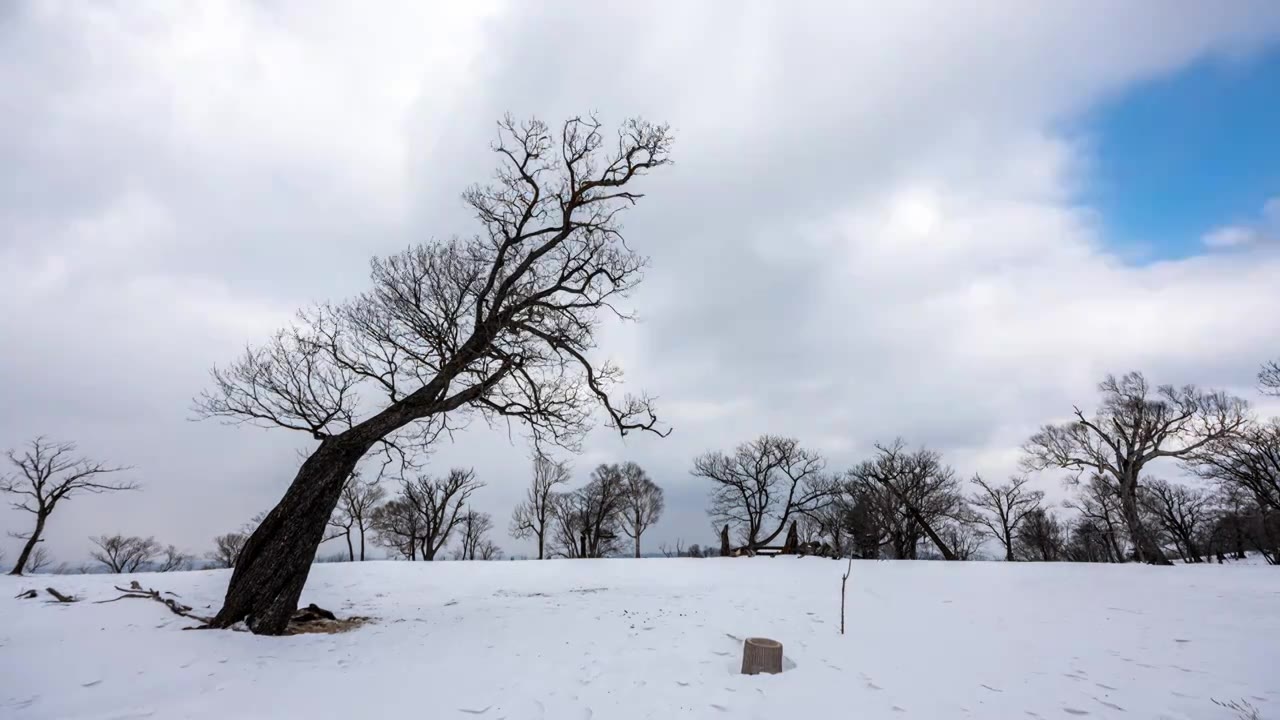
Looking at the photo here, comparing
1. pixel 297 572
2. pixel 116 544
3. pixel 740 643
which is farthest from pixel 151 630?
pixel 116 544

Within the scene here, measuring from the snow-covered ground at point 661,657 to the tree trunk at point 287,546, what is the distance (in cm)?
56

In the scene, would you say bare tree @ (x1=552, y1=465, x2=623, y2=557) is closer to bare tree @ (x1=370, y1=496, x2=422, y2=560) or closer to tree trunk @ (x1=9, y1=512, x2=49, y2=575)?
bare tree @ (x1=370, y1=496, x2=422, y2=560)

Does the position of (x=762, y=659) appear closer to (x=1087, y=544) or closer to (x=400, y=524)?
(x=400, y=524)

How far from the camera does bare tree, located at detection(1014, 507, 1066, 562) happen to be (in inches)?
1786

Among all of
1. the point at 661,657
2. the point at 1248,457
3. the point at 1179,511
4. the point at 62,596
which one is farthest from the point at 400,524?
the point at 1179,511

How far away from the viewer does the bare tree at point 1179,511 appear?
130 ft

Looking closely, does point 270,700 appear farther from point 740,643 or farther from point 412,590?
point 412,590

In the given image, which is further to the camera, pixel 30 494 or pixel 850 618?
pixel 30 494

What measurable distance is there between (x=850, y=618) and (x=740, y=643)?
3.02 meters

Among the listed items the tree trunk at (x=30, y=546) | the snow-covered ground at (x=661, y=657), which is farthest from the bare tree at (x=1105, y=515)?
the tree trunk at (x=30, y=546)

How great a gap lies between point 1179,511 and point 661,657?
59.1m

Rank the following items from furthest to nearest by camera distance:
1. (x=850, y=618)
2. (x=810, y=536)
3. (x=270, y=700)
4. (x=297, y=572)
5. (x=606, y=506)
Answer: (x=810, y=536) < (x=606, y=506) < (x=850, y=618) < (x=297, y=572) < (x=270, y=700)

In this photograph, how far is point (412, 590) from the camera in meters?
12.7

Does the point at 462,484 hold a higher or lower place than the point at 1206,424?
lower
